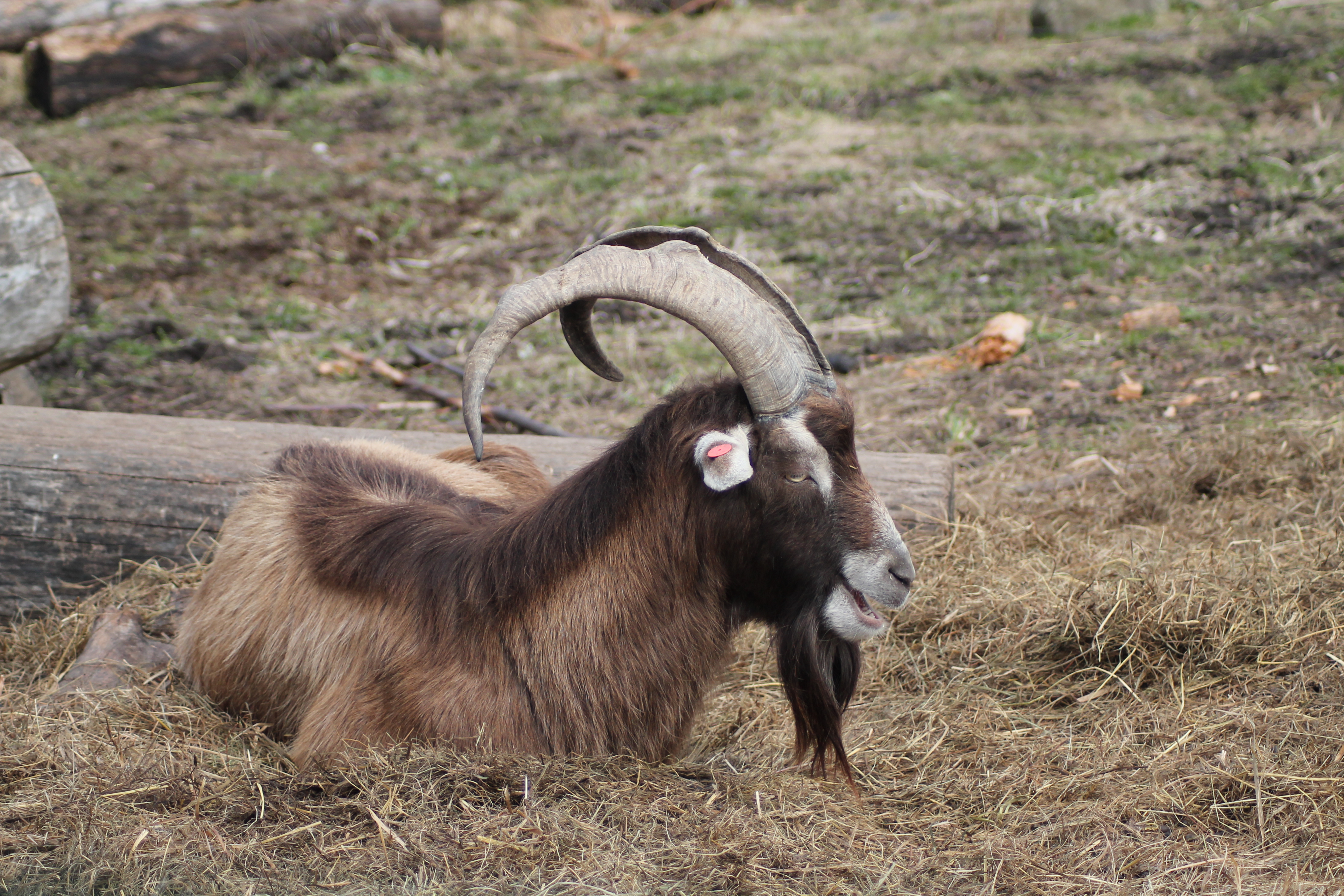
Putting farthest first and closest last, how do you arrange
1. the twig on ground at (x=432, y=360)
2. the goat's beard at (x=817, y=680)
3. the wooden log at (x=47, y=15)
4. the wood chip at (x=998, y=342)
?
the wooden log at (x=47, y=15) < the twig on ground at (x=432, y=360) < the wood chip at (x=998, y=342) < the goat's beard at (x=817, y=680)

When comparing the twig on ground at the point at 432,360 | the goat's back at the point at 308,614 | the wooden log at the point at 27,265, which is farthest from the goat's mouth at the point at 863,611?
the wooden log at the point at 27,265

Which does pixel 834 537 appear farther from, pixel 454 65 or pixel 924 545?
pixel 454 65

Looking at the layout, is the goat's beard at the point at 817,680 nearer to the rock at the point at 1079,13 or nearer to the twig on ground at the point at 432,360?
the twig on ground at the point at 432,360

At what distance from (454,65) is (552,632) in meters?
12.2

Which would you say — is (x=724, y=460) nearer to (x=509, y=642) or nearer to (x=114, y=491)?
(x=509, y=642)

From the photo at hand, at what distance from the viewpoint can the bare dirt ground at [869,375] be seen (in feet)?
11.3

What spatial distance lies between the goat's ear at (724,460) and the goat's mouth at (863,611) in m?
0.49

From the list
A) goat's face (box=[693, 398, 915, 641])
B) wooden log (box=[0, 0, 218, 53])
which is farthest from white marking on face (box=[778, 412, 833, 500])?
wooden log (box=[0, 0, 218, 53])

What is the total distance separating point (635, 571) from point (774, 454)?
1.98 ft

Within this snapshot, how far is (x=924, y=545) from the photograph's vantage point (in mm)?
5543

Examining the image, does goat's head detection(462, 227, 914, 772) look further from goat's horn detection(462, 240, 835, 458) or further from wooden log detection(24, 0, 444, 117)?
wooden log detection(24, 0, 444, 117)

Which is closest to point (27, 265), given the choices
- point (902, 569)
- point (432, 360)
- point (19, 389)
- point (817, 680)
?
point (19, 389)

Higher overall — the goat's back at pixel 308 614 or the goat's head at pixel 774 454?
→ the goat's head at pixel 774 454

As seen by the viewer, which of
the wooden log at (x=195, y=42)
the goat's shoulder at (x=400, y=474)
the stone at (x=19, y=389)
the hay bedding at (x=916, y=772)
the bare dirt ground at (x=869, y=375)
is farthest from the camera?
the wooden log at (x=195, y=42)
